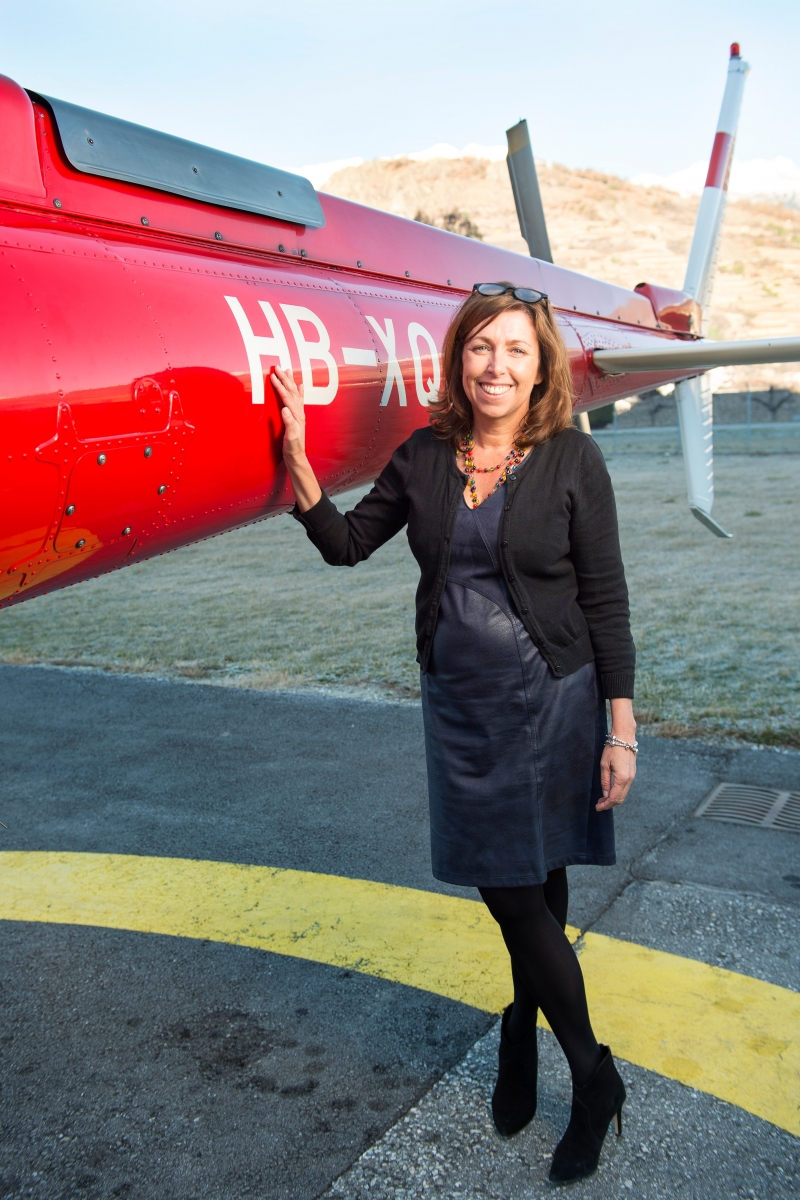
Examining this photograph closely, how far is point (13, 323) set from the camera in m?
2.06

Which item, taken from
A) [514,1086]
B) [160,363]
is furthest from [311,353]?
[514,1086]

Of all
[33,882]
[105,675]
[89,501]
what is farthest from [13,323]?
[105,675]

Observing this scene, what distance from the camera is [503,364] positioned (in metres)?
2.03

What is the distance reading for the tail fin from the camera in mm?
6066

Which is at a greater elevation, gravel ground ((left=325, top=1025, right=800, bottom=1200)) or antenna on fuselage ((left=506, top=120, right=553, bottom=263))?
antenna on fuselage ((left=506, top=120, right=553, bottom=263))

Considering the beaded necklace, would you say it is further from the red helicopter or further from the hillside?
the hillside

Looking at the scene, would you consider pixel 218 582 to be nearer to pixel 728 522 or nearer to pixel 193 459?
pixel 728 522

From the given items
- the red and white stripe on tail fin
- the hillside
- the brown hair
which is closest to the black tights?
the brown hair

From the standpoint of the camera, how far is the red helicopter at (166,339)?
2.15 m

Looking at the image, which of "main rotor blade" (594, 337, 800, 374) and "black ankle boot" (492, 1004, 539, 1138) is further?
"main rotor blade" (594, 337, 800, 374)

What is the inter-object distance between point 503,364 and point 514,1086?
1643mm

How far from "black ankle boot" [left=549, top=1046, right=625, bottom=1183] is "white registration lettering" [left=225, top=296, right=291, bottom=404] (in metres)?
1.88

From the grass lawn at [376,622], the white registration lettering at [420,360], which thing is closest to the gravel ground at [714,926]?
the grass lawn at [376,622]

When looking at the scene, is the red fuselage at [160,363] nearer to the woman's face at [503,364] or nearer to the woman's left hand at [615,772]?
the woman's face at [503,364]
